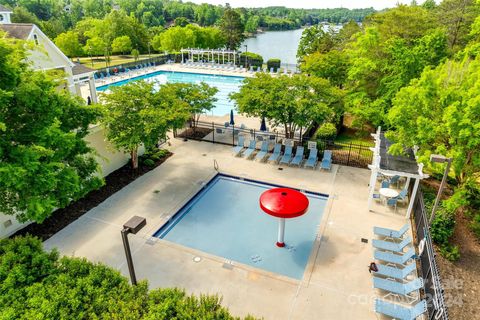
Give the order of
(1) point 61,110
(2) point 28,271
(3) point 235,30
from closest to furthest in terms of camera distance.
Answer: (2) point 28,271, (1) point 61,110, (3) point 235,30

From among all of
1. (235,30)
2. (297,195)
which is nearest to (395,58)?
(297,195)

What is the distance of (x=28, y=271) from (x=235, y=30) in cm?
6028

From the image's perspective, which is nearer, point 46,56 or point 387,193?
point 387,193

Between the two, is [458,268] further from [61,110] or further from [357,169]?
[61,110]

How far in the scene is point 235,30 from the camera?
6028cm

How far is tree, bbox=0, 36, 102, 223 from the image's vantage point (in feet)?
27.1

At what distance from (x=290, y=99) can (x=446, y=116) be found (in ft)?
27.2

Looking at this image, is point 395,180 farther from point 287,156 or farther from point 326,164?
point 287,156

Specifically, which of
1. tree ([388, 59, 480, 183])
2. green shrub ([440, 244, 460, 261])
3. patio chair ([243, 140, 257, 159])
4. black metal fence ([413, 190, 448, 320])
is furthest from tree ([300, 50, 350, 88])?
green shrub ([440, 244, 460, 261])

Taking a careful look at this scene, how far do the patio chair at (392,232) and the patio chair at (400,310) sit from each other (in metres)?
3.16

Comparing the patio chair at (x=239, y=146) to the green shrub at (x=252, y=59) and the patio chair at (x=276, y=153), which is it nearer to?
the patio chair at (x=276, y=153)

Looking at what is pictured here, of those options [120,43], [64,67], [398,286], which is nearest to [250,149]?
[398,286]

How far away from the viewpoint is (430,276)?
9109mm

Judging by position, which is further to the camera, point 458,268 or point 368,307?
point 458,268
